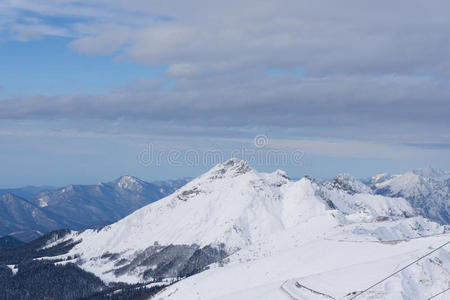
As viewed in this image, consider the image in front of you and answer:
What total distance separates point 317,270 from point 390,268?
1015 inches

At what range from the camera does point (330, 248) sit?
16462cm

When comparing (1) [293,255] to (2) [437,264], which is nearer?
(2) [437,264]

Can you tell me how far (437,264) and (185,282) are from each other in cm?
8843

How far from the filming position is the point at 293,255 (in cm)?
16438

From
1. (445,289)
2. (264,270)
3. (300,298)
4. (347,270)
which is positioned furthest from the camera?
(264,270)

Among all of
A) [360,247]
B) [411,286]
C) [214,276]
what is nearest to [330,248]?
[360,247]

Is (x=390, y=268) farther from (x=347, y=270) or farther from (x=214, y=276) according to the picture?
(x=214, y=276)

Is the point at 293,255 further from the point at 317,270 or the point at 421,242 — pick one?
the point at 421,242

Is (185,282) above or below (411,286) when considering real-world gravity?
below

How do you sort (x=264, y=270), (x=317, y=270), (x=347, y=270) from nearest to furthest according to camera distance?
(x=347, y=270), (x=317, y=270), (x=264, y=270)

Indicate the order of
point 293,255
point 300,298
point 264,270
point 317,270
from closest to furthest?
point 300,298, point 317,270, point 264,270, point 293,255

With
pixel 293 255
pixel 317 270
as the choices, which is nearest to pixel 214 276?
pixel 293 255

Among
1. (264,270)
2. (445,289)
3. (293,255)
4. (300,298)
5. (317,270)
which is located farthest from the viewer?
(293,255)

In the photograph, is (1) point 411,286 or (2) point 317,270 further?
(2) point 317,270
